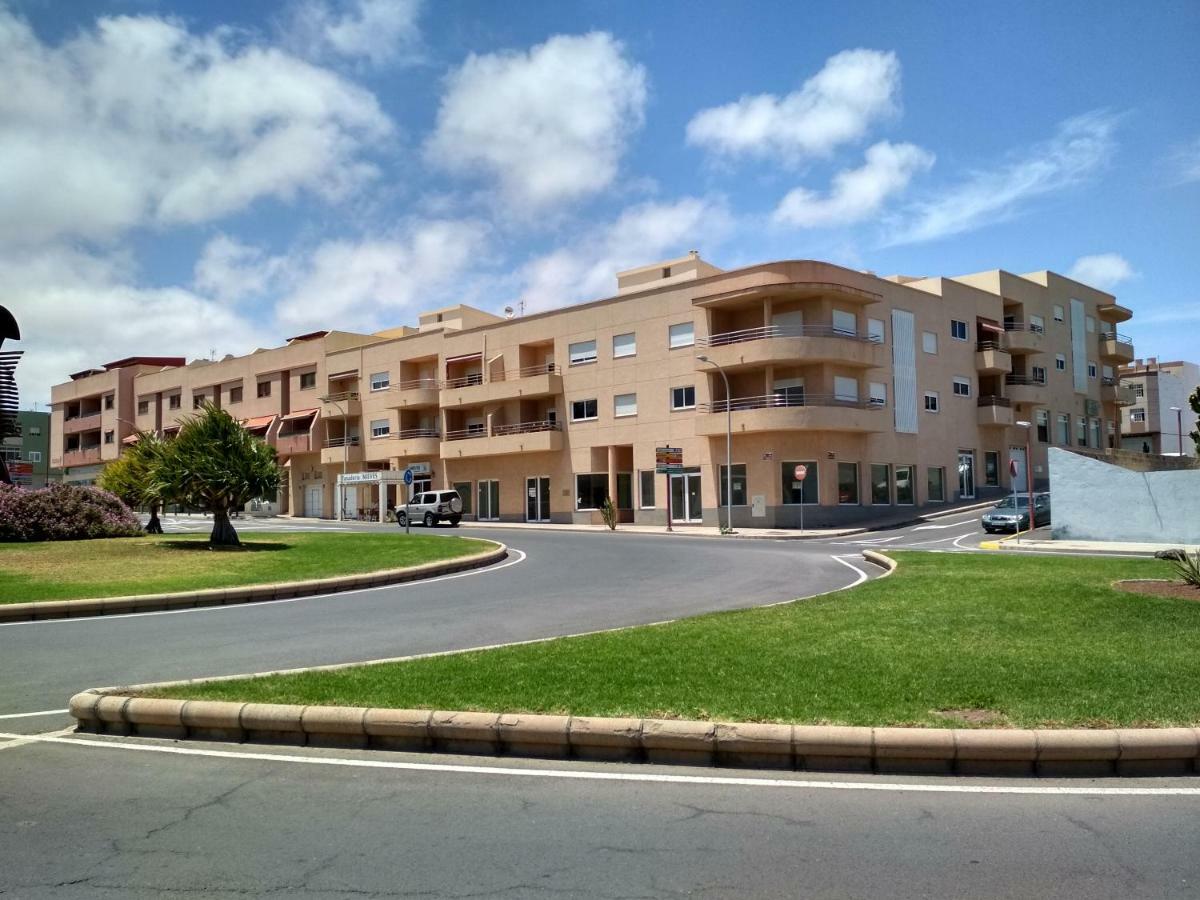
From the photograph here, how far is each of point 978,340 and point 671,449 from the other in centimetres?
2204

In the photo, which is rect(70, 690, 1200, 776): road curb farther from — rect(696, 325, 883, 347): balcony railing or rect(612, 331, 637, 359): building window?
rect(612, 331, 637, 359): building window

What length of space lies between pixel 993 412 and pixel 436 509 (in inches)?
Result: 1241

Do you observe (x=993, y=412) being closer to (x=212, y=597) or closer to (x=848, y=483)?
(x=848, y=483)

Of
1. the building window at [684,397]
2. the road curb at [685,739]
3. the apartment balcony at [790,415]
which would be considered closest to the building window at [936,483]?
the apartment balcony at [790,415]

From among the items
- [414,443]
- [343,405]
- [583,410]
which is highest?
[343,405]

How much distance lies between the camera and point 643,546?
28.5 metres

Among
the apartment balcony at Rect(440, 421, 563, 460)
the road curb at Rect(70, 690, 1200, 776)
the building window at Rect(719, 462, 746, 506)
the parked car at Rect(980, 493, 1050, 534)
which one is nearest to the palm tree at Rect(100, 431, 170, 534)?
the road curb at Rect(70, 690, 1200, 776)

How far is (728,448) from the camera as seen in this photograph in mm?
42531

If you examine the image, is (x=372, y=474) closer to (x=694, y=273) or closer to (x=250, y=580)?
(x=694, y=273)

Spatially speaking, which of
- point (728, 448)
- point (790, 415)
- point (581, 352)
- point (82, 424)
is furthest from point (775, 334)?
point (82, 424)

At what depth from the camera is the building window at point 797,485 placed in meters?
43.7

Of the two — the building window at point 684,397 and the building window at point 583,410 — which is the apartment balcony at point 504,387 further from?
the building window at point 684,397

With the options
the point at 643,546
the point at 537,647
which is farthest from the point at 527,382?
the point at 537,647

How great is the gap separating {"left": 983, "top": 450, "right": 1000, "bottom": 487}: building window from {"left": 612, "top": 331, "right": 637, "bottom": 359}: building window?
21940 millimetres
